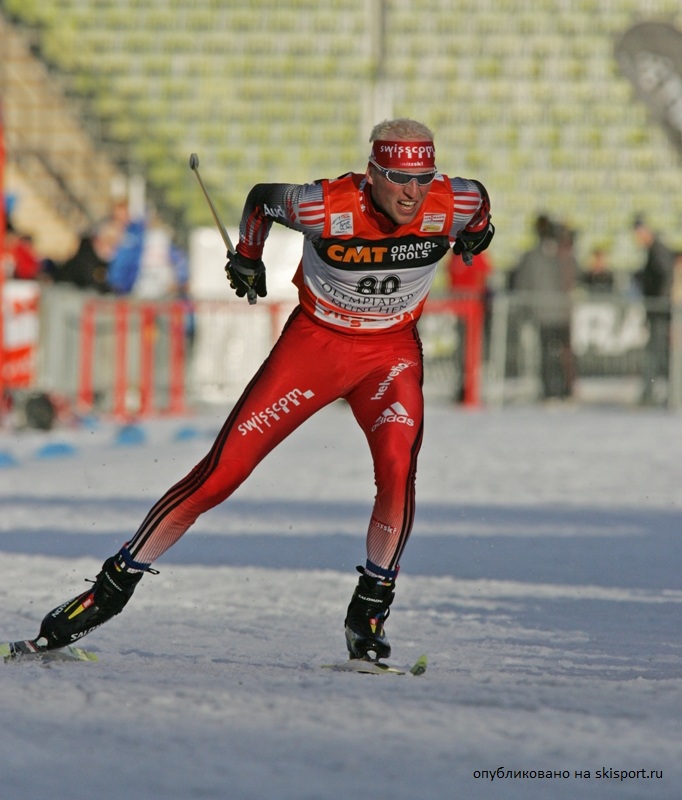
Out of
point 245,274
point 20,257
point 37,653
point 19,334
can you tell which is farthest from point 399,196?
point 20,257

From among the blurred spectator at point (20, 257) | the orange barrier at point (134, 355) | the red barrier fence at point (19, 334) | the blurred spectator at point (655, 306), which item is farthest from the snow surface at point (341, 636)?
the blurred spectator at point (655, 306)

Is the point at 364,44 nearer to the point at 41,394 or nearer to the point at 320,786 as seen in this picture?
the point at 41,394

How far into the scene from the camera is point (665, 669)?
5445mm

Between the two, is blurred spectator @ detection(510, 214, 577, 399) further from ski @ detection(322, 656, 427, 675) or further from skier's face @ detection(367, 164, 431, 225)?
ski @ detection(322, 656, 427, 675)

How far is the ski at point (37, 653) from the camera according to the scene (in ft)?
18.1

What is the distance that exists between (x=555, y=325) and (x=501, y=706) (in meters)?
13.4

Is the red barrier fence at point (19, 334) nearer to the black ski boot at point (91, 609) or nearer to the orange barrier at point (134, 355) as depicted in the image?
the orange barrier at point (134, 355)

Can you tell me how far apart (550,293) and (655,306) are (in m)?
1.08

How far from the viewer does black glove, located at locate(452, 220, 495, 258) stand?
5.80 metres

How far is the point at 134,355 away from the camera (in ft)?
55.4

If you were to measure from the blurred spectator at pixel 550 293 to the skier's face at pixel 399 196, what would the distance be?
12354mm

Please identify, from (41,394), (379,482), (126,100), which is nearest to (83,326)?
(41,394)

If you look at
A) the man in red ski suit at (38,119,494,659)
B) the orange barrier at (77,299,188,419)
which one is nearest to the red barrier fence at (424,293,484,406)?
the orange barrier at (77,299,188,419)

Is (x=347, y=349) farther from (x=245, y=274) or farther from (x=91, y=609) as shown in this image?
(x=91, y=609)
